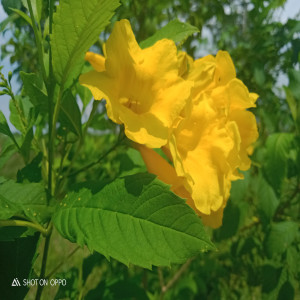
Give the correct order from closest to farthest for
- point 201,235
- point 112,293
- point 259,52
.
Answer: point 201,235 → point 112,293 → point 259,52

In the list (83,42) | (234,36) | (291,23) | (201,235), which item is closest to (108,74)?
(83,42)

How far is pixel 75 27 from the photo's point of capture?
468mm

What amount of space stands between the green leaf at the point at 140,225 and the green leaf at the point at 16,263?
0.12 metres

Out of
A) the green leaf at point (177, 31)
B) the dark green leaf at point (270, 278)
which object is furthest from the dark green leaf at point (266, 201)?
the green leaf at point (177, 31)

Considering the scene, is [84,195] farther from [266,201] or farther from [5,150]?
[266,201]

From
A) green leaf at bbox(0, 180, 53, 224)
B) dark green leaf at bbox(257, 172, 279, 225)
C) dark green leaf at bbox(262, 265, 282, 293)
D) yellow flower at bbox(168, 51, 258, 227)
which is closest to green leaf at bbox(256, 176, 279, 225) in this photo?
dark green leaf at bbox(257, 172, 279, 225)

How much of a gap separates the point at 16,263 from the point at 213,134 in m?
0.44

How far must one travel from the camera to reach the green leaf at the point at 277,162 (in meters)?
1.05

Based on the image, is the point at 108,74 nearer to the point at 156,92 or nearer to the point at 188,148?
the point at 156,92

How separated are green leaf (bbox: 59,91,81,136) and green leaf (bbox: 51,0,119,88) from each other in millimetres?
98

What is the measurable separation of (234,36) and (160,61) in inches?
56.7

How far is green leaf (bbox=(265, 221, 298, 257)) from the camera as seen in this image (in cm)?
108

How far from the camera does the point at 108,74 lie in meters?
0.54

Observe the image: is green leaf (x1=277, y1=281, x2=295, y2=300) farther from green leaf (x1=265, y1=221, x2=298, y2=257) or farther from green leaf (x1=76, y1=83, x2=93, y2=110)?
green leaf (x1=76, y1=83, x2=93, y2=110)
